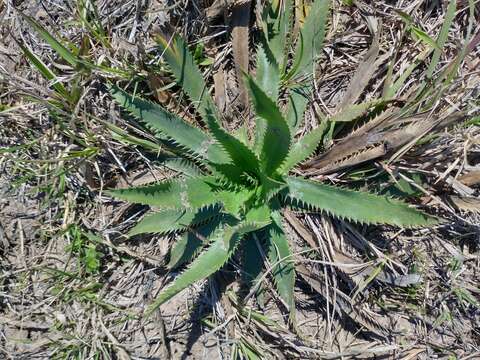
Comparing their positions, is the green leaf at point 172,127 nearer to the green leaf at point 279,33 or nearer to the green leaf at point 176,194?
the green leaf at point 176,194

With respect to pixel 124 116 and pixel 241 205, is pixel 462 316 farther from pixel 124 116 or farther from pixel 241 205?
pixel 124 116

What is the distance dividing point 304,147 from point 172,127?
53cm

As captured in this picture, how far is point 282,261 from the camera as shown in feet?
6.45

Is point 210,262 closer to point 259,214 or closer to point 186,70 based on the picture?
point 259,214

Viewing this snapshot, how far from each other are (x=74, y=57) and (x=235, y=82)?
0.69 meters

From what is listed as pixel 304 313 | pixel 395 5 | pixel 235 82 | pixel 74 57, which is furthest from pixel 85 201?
pixel 395 5

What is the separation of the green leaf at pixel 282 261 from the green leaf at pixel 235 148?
228 millimetres

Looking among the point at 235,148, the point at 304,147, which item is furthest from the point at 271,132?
the point at 304,147

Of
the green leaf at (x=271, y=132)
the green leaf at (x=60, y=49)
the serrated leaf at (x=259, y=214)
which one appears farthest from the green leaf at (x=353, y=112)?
the green leaf at (x=60, y=49)

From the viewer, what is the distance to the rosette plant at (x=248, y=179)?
72.7 inches

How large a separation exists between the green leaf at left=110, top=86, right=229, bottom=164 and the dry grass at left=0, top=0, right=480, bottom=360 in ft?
0.49

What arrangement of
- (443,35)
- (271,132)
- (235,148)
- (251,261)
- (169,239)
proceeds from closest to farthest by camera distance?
(271,132) → (235,148) → (443,35) → (251,261) → (169,239)

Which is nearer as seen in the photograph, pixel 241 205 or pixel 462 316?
pixel 241 205

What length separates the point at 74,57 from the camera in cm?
208
